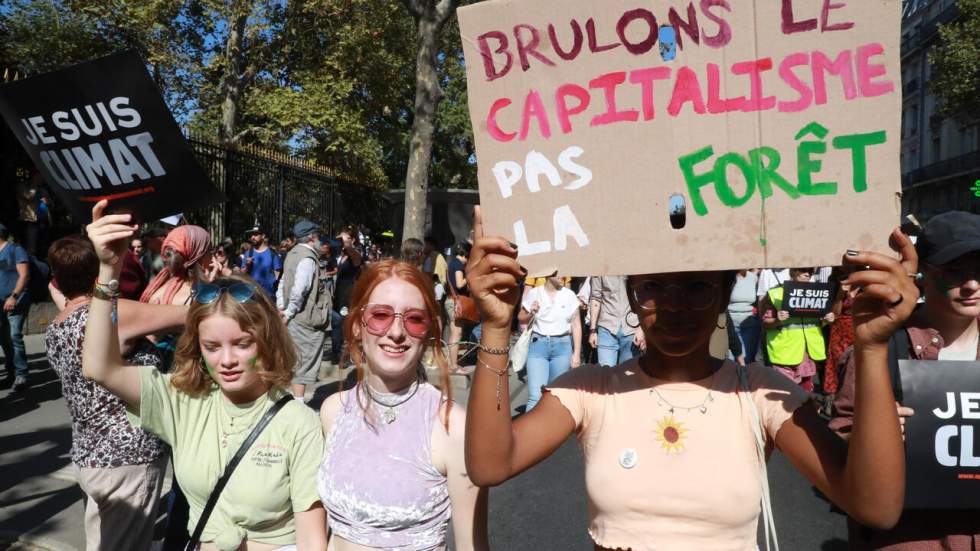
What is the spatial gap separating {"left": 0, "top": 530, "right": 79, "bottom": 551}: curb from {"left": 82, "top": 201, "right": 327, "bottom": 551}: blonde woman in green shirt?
2.32 meters

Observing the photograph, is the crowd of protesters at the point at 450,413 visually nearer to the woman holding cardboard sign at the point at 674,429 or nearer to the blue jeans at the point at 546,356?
the woman holding cardboard sign at the point at 674,429

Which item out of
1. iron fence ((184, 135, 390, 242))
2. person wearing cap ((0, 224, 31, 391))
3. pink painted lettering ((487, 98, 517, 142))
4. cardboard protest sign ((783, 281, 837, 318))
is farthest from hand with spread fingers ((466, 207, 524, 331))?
iron fence ((184, 135, 390, 242))

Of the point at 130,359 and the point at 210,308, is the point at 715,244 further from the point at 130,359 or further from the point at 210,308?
the point at 130,359

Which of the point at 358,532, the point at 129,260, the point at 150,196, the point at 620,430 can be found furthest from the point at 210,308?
the point at 129,260

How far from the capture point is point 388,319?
2238 millimetres

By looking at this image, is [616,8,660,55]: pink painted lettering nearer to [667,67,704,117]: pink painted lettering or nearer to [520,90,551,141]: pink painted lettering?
[667,67,704,117]: pink painted lettering

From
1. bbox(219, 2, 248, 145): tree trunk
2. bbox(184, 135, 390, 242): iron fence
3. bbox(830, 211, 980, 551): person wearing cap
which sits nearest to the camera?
bbox(830, 211, 980, 551): person wearing cap

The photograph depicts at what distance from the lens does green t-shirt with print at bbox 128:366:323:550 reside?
2.21m

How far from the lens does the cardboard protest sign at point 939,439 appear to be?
1.96 metres

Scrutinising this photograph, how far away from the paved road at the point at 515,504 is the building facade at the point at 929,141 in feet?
139

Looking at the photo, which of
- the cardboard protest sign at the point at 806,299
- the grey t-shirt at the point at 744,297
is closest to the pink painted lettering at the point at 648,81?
the cardboard protest sign at the point at 806,299

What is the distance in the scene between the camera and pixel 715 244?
62.5 inches

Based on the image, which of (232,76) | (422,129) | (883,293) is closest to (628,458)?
(883,293)

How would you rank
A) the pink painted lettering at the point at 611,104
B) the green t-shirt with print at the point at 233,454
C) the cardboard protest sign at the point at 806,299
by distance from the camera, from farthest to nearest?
the cardboard protest sign at the point at 806,299 < the green t-shirt with print at the point at 233,454 < the pink painted lettering at the point at 611,104
